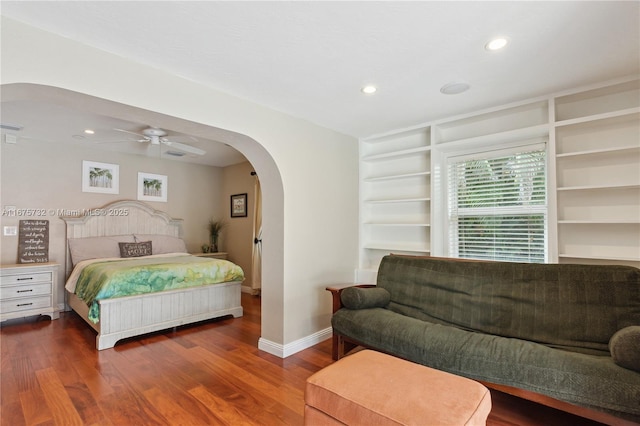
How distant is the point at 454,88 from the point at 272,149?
5.46 ft

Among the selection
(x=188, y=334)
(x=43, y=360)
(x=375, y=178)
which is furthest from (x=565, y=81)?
(x=43, y=360)

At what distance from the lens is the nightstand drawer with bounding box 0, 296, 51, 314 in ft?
12.7

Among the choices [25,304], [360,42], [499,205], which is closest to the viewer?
[360,42]

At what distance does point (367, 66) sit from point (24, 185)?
4.89m

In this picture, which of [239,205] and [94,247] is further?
[239,205]

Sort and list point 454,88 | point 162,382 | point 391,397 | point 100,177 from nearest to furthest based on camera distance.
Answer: point 391,397 → point 162,382 → point 454,88 → point 100,177

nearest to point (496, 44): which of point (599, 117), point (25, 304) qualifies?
point (599, 117)

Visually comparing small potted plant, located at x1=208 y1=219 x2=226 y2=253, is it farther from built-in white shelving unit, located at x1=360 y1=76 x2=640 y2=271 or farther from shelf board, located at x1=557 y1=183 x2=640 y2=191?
shelf board, located at x1=557 y1=183 x2=640 y2=191

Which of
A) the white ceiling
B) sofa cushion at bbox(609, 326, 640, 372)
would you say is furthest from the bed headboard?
sofa cushion at bbox(609, 326, 640, 372)

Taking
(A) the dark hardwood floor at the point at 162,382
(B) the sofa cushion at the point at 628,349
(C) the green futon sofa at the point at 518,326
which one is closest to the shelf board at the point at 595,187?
(C) the green futon sofa at the point at 518,326

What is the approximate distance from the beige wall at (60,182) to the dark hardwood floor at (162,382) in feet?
4.93

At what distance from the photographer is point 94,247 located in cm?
466

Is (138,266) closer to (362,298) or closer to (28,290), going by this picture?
(28,290)

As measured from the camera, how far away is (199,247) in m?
6.15
